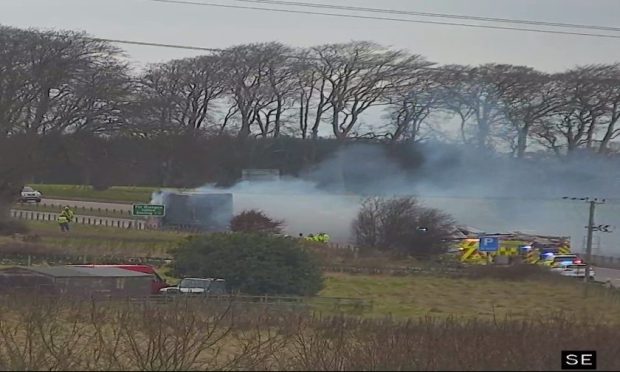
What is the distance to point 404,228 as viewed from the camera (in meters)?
32.6

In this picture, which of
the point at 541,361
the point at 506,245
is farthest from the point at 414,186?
the point at 541,361

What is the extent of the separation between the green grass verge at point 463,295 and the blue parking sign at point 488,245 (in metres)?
4.37

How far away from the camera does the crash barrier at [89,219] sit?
33.9 metres

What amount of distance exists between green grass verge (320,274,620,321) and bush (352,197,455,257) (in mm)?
5816

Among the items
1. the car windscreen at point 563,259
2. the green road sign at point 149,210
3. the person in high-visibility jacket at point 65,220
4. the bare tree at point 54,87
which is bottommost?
the car windscreen at point 563,259

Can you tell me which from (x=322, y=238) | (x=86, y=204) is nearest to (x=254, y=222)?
(x=322, y=238)

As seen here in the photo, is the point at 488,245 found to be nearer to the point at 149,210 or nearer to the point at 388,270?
the point at 388,270

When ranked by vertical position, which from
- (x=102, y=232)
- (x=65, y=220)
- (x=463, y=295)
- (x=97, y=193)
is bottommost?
(x=463, y=295)

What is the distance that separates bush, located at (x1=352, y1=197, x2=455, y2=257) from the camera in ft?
106

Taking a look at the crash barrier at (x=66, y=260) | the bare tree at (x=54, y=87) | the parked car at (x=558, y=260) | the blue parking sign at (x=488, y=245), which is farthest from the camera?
the bare tree at (x=54, y=87)

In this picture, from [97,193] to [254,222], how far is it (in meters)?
11.7

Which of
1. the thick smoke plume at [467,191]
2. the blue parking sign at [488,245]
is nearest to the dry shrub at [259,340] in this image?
the blue parking sign at [488,245]

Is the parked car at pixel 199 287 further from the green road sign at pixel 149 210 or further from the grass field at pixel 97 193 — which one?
the grass field at pixel 97 193

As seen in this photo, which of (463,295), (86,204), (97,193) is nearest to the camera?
(463,295)
